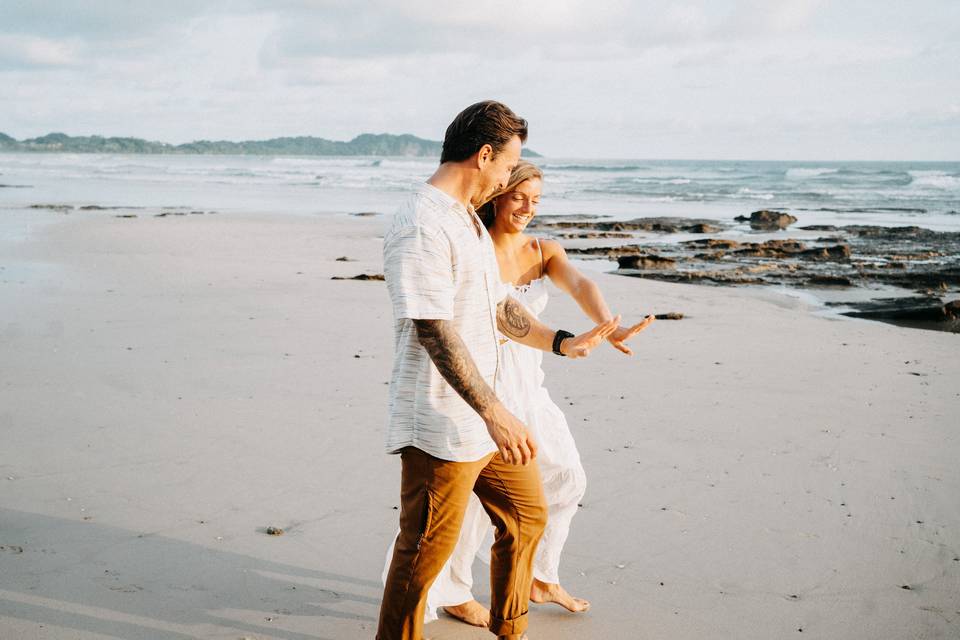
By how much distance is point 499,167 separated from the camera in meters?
2.44

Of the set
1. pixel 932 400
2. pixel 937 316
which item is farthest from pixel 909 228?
pixel 932 400

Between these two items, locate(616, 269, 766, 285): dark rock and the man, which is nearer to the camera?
the man

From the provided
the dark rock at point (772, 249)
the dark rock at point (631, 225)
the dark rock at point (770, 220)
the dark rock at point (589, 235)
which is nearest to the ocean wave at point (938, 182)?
the dark rock at point (770, 220)

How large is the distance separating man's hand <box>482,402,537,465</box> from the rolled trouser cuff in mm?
748

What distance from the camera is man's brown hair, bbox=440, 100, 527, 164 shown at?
7.79ft

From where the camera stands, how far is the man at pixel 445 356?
2.25 meters

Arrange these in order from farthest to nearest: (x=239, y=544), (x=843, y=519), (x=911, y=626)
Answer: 1. (x=843, y=519)
2. (x=239, y=544)
3. (x=911, y=626)

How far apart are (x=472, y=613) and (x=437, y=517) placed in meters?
0.95

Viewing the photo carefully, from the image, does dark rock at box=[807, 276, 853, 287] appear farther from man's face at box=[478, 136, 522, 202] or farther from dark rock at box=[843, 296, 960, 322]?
man's face at box=[478, 136, 522, 202]

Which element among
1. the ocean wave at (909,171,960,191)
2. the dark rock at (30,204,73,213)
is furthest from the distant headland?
the dark rock at (30,204,73,213)

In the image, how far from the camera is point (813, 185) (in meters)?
48.1

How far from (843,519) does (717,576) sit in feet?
3.15

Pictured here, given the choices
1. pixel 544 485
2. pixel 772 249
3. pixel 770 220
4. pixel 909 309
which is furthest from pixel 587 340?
pixel 770 220

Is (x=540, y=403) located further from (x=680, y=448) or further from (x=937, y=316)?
(x=937, y=316)
